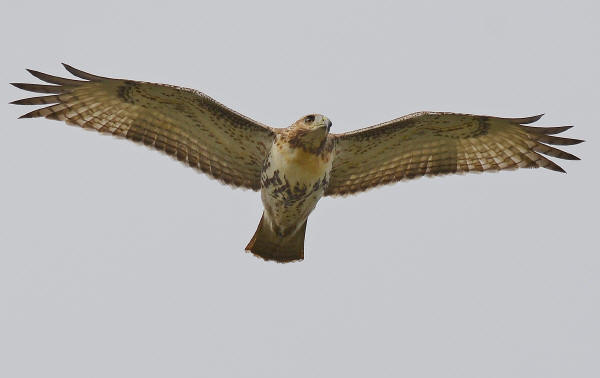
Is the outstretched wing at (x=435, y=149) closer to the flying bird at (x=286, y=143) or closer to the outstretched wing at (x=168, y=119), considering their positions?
the flying bird at (x=286, y=143)

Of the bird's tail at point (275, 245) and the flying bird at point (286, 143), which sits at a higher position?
the flying bird at point (286, 143)

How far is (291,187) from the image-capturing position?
13273 mm

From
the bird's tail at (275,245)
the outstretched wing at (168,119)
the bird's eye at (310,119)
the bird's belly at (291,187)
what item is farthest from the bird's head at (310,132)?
the bird's tail at (275,245)

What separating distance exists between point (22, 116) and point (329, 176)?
3998mm

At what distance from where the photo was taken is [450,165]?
14367 mm

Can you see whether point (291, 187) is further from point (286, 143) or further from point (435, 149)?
point (435, 149)

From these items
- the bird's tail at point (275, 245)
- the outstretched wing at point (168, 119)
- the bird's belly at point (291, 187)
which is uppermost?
the outstretched wing at point (168, 119)

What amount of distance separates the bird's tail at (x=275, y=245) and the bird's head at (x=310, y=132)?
4.99 ft

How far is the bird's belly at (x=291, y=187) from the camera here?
43.0 feet

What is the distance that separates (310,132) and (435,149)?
223 cm

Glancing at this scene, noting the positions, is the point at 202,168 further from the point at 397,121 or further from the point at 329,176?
the point at 397,121

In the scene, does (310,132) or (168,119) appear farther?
(168,119)

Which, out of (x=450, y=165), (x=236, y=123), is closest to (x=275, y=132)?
(x=236, y=123)

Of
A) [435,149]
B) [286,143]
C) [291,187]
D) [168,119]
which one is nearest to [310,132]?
[286,143]
